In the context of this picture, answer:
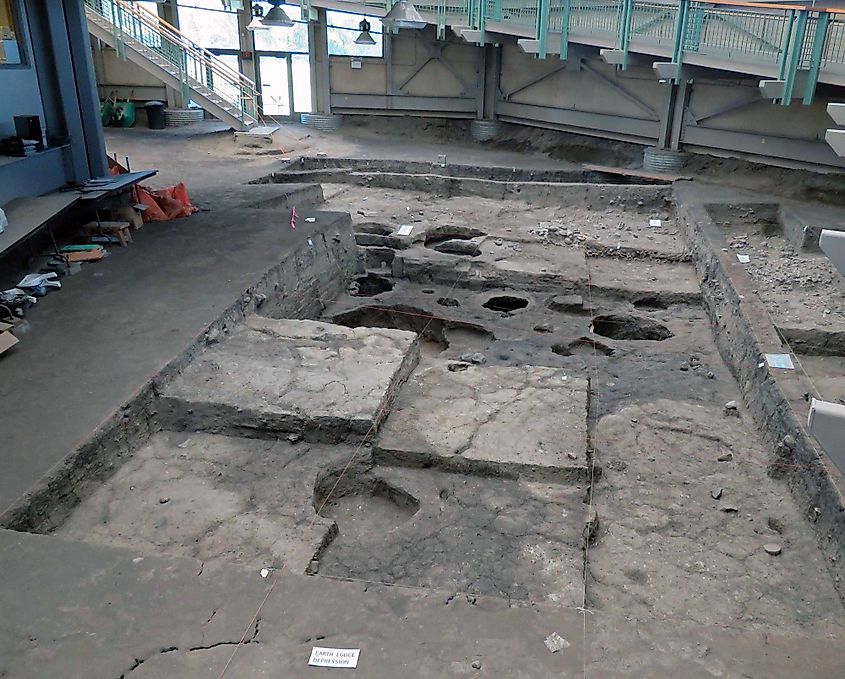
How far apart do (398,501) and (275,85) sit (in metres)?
16.1


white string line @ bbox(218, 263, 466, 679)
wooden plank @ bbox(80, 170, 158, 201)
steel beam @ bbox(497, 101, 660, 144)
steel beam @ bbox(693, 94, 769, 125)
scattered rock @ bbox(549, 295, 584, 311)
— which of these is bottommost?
scattered rock @ bbox(549, 295, 584, 311)

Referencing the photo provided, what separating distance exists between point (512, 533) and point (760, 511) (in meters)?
1.76

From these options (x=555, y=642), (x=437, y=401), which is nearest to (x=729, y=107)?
(x=437, y=401)

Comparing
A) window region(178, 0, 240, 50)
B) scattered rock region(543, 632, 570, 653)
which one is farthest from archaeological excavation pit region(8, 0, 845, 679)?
window region(178, 0, 240, 50)

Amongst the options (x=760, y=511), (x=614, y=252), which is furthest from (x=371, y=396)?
(x=614, y=252)

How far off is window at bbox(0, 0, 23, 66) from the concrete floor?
211 centimetres

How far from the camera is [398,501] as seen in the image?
5.00 m

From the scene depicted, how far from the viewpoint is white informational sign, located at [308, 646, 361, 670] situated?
2.80 m

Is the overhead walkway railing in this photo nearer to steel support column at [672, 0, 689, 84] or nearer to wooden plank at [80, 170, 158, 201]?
steel support column at [672, 0, 689, 84]

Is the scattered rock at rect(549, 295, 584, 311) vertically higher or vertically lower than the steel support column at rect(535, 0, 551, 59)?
lower

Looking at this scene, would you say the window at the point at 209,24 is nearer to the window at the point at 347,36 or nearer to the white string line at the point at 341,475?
the window at the point at 347,36

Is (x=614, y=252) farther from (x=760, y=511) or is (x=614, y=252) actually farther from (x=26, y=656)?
(x=26, y=656)

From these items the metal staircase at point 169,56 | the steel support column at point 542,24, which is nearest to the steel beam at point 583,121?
the steel support column at point 542,24

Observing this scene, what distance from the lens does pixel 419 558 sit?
4379mm
